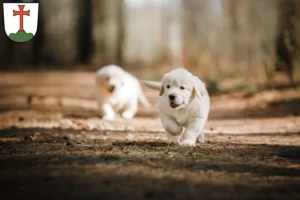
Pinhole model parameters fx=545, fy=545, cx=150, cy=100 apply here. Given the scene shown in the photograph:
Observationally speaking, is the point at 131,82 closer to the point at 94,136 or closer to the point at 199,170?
the point at 94,136

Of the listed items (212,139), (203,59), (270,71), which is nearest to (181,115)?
(212,139)

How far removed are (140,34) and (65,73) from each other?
71.9 feet

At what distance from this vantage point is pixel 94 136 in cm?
734

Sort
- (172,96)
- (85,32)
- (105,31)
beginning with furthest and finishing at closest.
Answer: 1. (85,32)
2. (105,31)
3. (172,96)

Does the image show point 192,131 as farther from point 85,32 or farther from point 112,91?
point 85,32

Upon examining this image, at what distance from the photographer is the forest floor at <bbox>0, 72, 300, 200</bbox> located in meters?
3.96

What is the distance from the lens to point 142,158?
5121 millimetres

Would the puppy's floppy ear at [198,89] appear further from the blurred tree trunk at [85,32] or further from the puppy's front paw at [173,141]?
the blurred tree trunk at [85,32]

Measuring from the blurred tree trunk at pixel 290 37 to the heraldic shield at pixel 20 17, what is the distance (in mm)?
6704

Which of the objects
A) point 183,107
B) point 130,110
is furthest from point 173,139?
point 130,110

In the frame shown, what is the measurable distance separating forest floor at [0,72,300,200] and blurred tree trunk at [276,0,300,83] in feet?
9.59

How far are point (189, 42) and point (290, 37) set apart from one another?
12.4m

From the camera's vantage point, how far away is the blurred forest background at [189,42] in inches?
565

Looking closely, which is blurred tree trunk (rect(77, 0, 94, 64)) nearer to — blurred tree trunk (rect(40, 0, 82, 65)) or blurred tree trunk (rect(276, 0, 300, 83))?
blurred tree trunk (rect(40, 0, 82, 65))
